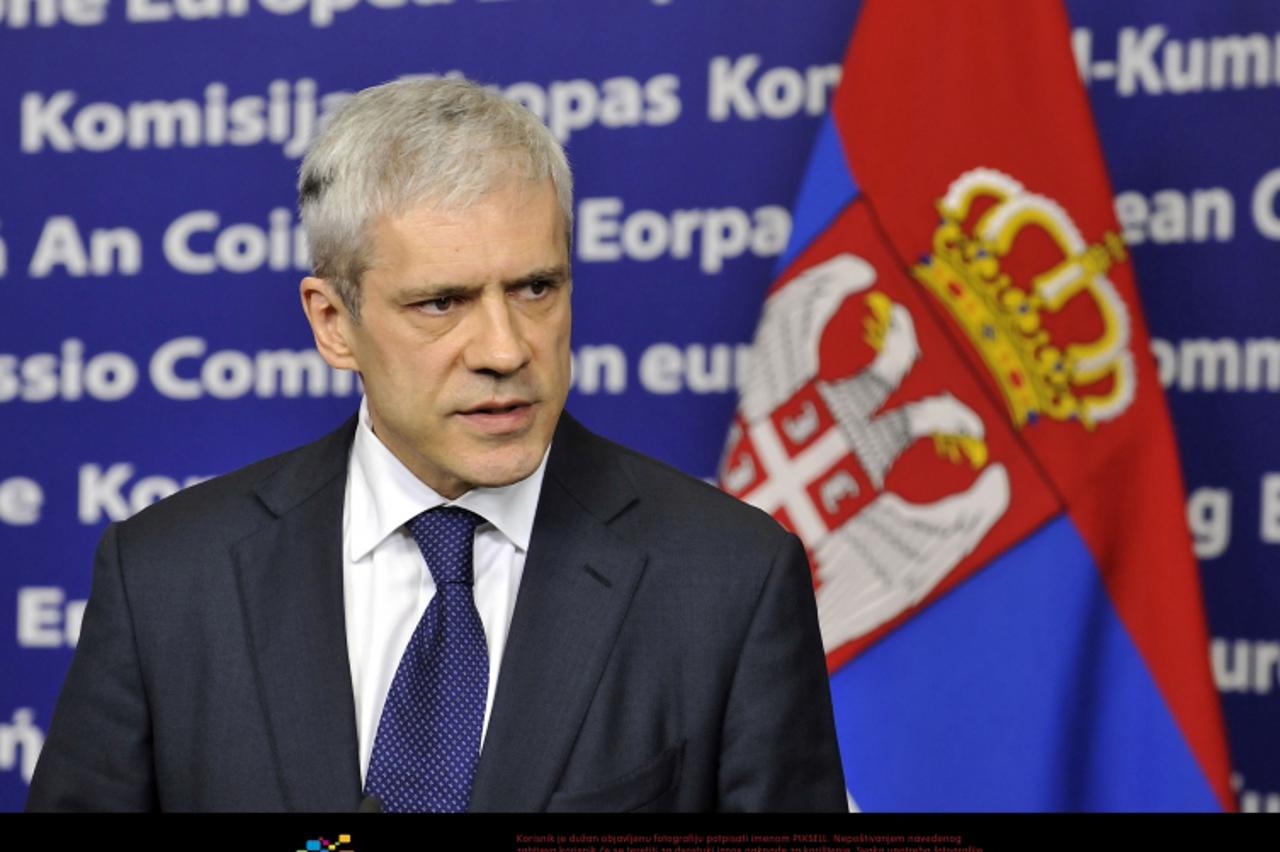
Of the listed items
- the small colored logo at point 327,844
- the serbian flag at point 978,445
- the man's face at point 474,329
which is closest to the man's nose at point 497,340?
the man's face at point 474,329

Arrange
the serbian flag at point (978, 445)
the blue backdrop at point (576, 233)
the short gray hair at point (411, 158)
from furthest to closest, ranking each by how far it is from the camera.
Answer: the blue backdrop at point (576, 233) < the serbian flag at point (978, 445) < the short gray hair at point (411, 158)

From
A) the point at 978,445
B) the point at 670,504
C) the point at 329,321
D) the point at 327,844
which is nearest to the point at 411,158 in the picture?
the point at 329,321

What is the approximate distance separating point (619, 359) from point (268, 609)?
1.34 metres

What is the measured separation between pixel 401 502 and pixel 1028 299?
1.27 meters

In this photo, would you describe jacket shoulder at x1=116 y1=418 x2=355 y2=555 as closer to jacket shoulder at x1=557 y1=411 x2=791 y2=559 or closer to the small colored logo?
jacket shoulder at x1=557 y1=411 x2=791 y2=559

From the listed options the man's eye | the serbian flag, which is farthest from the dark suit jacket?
the serbian flag

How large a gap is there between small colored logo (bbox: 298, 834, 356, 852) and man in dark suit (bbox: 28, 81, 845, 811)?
13 cm

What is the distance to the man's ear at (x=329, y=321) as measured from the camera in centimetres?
148

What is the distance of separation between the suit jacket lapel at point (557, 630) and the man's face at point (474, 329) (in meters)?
0.10

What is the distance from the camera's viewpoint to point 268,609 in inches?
56.7

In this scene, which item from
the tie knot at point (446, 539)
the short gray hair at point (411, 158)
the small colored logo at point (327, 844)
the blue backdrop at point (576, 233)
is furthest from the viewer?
the blue backdrop at point (576, 233)

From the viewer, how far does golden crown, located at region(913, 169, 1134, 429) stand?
2299 mm

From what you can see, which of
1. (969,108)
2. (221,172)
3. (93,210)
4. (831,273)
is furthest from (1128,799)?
(93,210)

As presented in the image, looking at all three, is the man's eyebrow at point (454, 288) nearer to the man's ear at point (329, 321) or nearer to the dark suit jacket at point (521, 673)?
the man's ear at point (329, 321)
